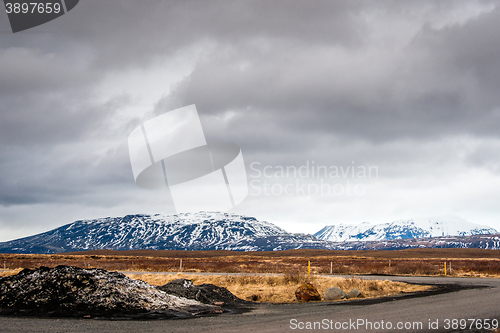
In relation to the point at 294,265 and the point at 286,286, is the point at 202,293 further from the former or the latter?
the point at 294,265

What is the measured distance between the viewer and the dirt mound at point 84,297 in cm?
1557

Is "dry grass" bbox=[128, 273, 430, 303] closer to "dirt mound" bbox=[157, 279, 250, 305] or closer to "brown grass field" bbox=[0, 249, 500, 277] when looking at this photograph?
"dirt mound" bbox=[157, 279, 250, 305]

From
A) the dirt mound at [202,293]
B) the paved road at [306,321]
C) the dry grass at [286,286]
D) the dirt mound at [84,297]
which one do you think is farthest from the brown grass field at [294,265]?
the paved road at [306,321]

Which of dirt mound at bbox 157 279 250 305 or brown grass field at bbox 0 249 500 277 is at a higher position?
dirt mound at bbox 157 279 250 305

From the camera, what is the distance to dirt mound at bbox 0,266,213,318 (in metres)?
15.6

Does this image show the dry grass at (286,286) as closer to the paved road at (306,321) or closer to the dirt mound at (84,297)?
the dirt mound at (84,297)

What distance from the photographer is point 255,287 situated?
26750 mm

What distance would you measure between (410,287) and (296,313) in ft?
41.8

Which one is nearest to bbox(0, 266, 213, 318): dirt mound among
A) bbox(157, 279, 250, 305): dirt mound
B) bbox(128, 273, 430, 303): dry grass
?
bbox(157, 279, 250, 305): dirt mound

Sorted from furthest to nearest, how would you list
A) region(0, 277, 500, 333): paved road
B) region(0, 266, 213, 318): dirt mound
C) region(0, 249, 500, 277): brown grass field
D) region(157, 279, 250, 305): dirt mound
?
region(0, 249, 500, 277): brown grass field → region(157, 279, 250, 305): dirt mound → region(0, 266, 213, 318): dirt mound → region(0, 277, 500, 333): paved road

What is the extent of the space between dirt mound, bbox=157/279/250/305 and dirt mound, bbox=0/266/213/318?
3.42ft

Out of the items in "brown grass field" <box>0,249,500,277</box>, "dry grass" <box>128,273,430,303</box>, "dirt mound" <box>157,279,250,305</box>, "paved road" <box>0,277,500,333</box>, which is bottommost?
"brown grass field" <box>0,249,500,277</box>

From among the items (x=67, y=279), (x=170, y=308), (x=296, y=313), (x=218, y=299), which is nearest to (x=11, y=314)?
(x=67, y=279)

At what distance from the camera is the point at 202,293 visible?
1997 centimetres
